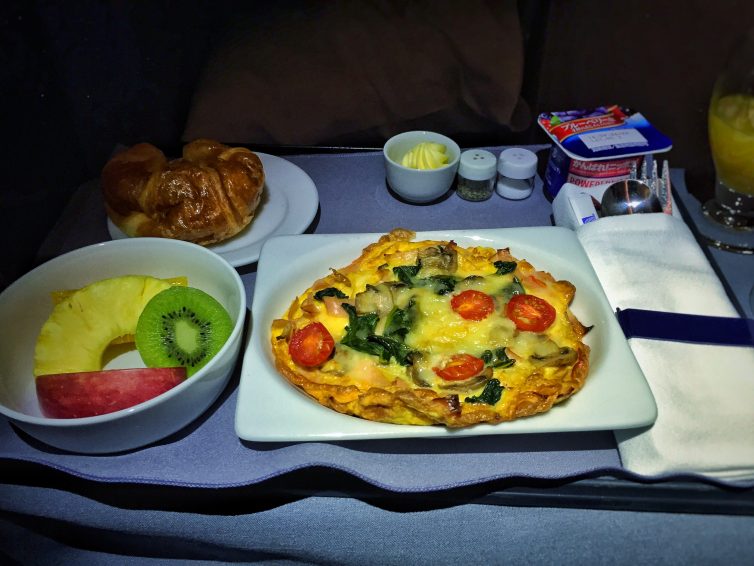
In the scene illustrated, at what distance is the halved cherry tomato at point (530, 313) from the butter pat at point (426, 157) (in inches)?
23.8

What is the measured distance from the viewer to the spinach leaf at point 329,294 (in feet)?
3.93

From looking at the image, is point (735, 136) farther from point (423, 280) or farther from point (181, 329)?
point (181, 329)

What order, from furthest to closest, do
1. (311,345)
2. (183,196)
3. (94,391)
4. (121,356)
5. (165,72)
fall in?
(165,72) → (183,196) → (121,356) → (311,345) → (94,391)

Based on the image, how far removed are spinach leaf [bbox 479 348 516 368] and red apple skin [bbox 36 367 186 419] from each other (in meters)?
0.58

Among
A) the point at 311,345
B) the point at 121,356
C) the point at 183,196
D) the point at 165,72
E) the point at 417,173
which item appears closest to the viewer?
the point at 311,345

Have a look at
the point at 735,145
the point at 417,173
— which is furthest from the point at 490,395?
the point at 735,145

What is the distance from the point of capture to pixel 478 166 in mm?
1593

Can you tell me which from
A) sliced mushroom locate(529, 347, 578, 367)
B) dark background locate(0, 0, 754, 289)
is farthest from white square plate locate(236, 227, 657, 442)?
dark background locate(0, 0, 754, 289)

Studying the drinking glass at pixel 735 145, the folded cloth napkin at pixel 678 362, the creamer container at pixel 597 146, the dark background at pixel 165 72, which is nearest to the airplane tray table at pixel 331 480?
the folded cloth napkin at pixel 678 362

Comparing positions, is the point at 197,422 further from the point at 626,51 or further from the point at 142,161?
the point at 626,51

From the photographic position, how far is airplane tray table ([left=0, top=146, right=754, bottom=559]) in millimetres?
988

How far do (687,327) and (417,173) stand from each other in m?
0.76

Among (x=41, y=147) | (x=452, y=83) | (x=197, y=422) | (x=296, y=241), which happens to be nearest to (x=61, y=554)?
(x=197, y=422)

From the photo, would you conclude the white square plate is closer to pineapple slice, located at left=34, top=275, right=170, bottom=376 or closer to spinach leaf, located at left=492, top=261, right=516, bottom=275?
spinach leaf, located at left=492, top=261, right=516, bottom=275
